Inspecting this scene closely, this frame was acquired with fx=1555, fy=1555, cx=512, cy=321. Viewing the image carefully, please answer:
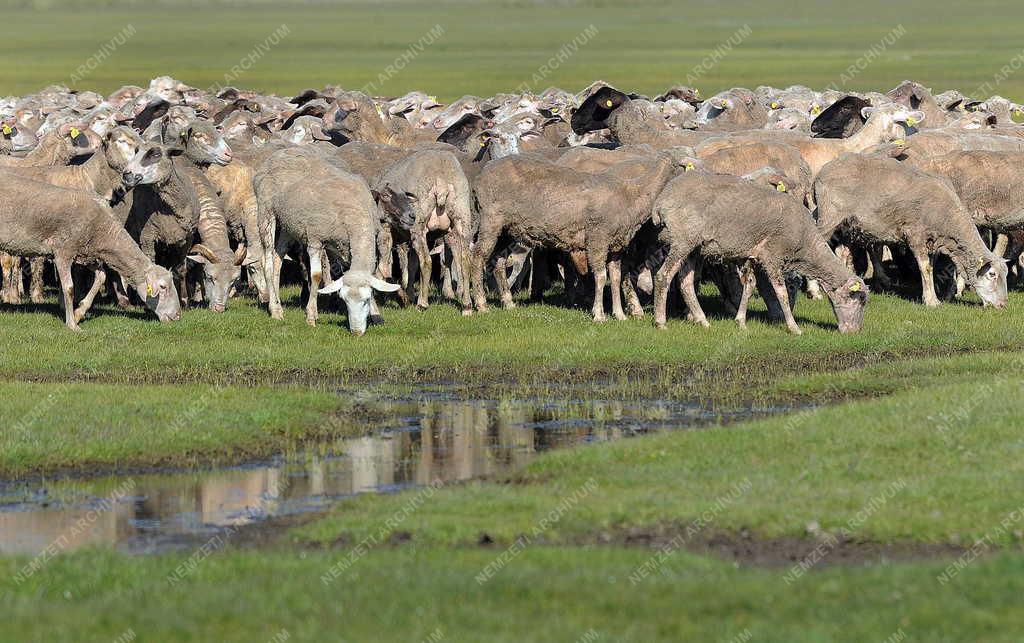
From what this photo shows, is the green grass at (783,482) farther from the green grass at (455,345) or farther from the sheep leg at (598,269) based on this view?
the sheep leg at (598,269)

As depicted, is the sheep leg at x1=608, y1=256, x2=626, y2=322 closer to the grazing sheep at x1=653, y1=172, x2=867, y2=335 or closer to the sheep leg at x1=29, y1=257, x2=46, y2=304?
the grazing sheep at x1=653, y1=172, x2=867, y2=335

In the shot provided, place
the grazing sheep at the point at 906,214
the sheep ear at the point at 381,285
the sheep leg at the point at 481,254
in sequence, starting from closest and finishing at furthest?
the sheep ear at the point at 381,285 → the sheep leg at the point at 481,254 → the grazing sheep at the point at 906,214

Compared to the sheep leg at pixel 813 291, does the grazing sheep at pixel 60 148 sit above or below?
above

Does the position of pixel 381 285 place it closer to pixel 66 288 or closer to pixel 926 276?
pixel 66 288

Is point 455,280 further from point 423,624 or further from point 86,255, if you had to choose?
point 423,624

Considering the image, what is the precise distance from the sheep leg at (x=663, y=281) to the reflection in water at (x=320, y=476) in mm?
4965

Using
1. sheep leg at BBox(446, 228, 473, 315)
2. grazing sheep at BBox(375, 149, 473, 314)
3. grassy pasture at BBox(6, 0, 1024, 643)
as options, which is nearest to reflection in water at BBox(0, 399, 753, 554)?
grassy pasture at BBox(6, 0, 1024, 643)

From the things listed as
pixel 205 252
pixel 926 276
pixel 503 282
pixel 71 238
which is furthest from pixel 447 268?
pixel 926 276

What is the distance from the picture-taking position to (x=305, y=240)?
23.5 meters

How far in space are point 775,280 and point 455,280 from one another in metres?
6.69

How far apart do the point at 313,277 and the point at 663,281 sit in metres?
5.22

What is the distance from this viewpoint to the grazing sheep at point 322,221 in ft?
73.2

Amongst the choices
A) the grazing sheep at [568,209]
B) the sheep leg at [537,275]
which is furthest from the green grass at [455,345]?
the sheep leg at [537,275]

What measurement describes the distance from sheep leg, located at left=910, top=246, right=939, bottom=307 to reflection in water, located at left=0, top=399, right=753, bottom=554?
9.07 metres
